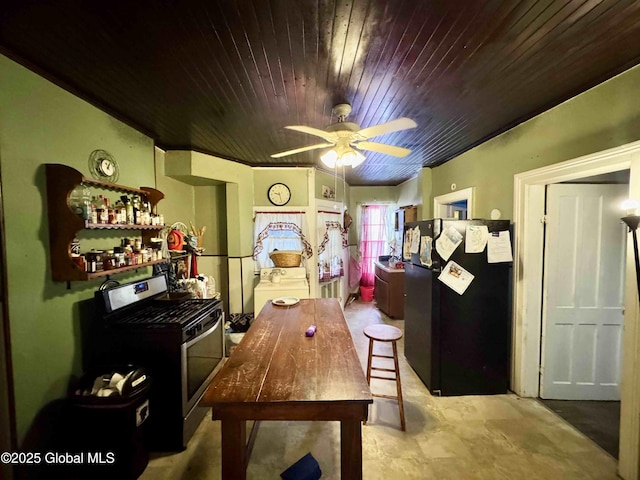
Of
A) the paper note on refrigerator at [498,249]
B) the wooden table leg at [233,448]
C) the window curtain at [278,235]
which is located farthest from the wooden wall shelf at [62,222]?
the paper note on refrigerator at [498,249]

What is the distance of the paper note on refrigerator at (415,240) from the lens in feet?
8.63

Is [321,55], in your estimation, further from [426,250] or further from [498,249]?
[498,249]

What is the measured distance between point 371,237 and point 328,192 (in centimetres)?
176

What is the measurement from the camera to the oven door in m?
1.81

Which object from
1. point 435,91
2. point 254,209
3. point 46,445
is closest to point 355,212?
point 254,209

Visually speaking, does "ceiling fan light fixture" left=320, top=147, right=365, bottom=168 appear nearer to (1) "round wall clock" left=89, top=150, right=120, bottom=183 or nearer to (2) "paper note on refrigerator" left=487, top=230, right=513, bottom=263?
(2) "paper note on refrigerator" left=487, top=230, right=513, bottom=263

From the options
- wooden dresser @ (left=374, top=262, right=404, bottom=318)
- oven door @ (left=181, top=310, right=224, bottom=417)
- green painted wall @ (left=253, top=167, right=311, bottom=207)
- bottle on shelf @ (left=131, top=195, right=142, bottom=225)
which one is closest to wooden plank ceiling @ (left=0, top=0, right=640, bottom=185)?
bottle on shelf @ (left=131, top=195, right=142, bottom=225)

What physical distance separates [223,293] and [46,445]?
2.26m

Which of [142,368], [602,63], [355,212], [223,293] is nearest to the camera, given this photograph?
[602,63]

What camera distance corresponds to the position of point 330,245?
4363mm

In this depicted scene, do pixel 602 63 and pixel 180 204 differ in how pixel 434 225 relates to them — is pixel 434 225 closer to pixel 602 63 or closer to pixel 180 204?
pixel 602 63

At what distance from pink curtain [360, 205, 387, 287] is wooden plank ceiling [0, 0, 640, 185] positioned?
3.34 metres

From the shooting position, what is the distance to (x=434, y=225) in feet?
7.73

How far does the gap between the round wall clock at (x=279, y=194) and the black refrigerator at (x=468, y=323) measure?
2.15 meters
